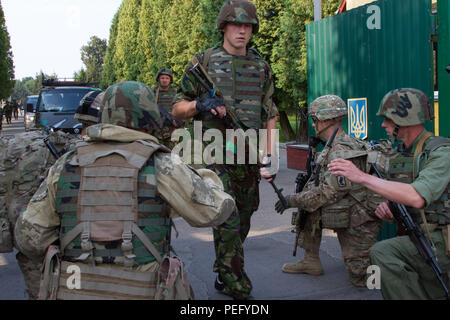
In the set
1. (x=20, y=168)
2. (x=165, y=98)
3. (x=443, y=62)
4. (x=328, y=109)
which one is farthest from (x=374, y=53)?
(x=165, y=98)

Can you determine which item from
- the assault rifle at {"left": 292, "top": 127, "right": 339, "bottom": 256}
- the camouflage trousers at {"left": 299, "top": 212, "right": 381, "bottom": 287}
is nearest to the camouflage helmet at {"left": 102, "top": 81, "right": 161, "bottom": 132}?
the assault rifle at {"left": 292, "top": 127, "right": 339, "bottom": 256}

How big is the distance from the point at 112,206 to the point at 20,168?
69.7 inches

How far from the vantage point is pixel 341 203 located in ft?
15.0

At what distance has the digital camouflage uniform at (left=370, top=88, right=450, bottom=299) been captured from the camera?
3.18 metres

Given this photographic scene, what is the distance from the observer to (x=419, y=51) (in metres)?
5.20

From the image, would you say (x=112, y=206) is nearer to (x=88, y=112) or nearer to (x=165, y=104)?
(x=88, y=112)

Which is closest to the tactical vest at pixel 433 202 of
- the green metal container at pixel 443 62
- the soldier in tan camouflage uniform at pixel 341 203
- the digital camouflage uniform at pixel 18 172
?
the soldier in tan camouflage uniform at pixel 341 203

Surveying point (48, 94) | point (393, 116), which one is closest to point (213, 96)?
point (393, 116)

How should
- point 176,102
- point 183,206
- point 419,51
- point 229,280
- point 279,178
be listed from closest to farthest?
point 183,206 → point 229,280 → point 176,102 → point 419,51 → point 279,178

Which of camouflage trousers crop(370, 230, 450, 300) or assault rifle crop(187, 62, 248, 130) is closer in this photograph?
camouflage trousers crop(370, 230, 450, 300)

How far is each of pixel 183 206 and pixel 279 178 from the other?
9.12 m

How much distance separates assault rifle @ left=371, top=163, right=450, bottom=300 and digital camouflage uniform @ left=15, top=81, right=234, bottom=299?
1.40 meters

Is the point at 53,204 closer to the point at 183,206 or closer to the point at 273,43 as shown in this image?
the point at 183,206

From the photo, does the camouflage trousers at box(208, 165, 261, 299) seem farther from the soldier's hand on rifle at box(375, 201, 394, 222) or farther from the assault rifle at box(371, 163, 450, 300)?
the assault rifle at box(371, 163, 450, 300)
